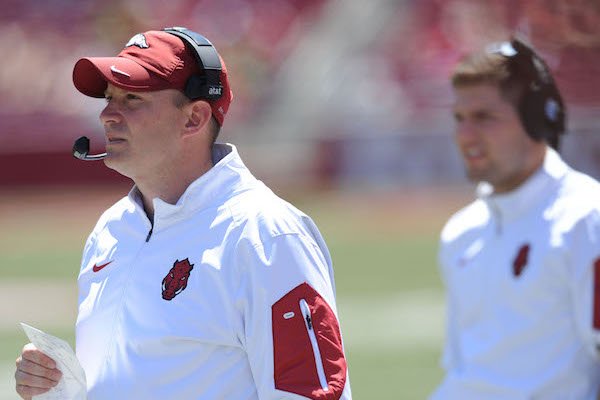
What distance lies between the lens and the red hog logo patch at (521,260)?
405 cm

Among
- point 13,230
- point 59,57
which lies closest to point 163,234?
point 13,230

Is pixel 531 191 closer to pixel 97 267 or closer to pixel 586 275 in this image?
pixel 586 275

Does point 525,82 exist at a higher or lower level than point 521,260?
higher

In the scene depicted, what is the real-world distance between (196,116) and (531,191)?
127 cm

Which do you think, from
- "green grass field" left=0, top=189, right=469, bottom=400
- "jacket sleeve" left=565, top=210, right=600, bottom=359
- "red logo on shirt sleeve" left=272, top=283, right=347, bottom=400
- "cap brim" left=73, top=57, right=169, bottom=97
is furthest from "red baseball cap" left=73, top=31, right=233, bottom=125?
"green grass field" left=0, top=189, right=469, bottom=400

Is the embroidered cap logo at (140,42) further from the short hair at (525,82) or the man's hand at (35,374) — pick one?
the short hair at (525,82)

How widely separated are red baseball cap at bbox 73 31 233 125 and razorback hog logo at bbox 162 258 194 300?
17.0 inches

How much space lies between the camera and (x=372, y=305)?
43.5ft

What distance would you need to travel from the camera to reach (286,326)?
3047 mm

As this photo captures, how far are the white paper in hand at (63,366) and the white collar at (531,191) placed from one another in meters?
1.54

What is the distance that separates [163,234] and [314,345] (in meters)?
0.50

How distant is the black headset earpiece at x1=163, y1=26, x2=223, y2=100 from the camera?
3.31 m

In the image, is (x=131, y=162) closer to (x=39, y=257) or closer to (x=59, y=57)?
(x=39, y=257)

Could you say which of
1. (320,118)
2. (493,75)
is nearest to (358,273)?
(320,118)
